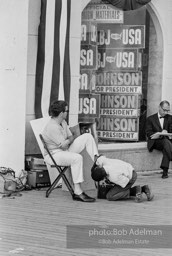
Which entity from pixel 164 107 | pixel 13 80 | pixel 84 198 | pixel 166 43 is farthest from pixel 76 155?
pixel 166 43

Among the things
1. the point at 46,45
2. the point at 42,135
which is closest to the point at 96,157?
the point at 42,135

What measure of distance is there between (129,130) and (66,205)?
4.09 metres

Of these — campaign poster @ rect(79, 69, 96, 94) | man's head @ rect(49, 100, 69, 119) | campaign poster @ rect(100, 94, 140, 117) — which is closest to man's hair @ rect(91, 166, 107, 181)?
man's head @ rect(49, 100, 69, 119)

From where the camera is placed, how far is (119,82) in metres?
13.1

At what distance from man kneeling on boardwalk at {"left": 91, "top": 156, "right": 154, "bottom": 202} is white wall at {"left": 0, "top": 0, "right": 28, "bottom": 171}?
1.55 meters

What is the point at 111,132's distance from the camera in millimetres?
13023

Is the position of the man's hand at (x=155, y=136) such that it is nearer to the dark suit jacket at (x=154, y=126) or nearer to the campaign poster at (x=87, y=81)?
the dark suit jacket at (x=154, y=126)

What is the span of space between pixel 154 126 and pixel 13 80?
328 centimetres

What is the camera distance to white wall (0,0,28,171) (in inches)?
414

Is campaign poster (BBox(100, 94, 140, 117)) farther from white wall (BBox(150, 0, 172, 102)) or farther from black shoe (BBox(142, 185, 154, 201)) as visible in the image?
black shoe (BBox(142, 185, 154, 201))

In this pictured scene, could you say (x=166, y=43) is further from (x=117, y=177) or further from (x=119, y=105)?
(x=117, y=177)

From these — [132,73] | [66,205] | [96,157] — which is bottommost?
[66,205]

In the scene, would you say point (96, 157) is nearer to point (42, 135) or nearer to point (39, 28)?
point (42, 135)

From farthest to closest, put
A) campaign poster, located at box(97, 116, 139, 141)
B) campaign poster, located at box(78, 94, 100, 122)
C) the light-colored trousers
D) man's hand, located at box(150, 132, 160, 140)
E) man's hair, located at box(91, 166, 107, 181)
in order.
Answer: campaign poster, located at box(97, 116, 139, 141) → man's hand, located at box(150, 132, 160, 140) → campaign poster, located at box(78, 94, 100, 122) → the light-colored trousers → man's hair, located at box(91, 166, 107, 181)
